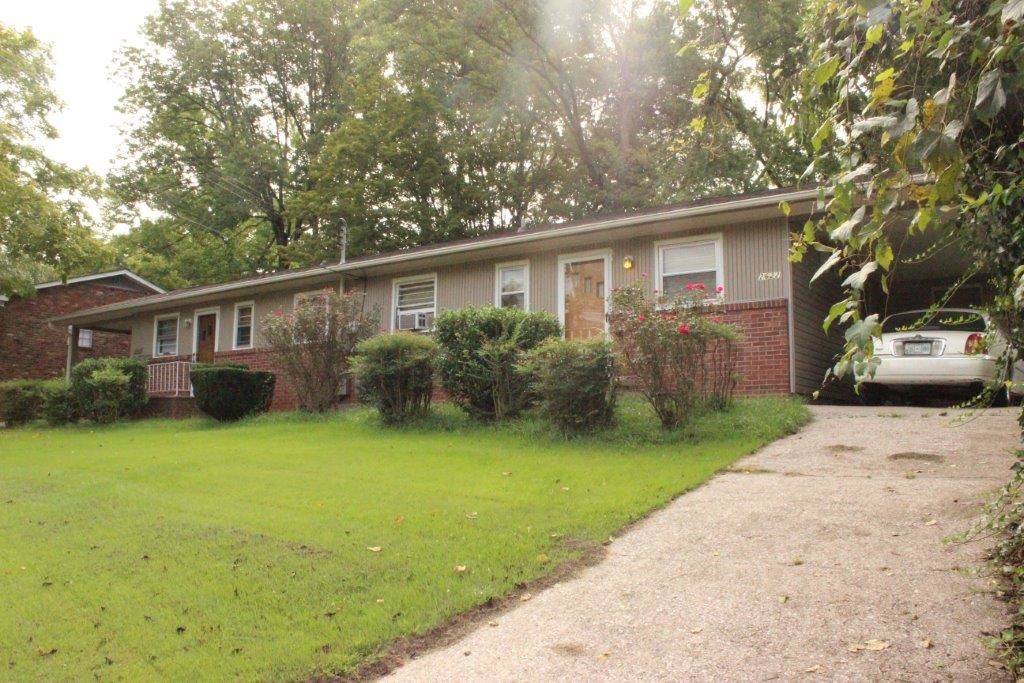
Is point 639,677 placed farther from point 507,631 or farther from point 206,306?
point 206,306

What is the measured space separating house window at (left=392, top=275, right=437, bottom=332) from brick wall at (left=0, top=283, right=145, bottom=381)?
15.3 m

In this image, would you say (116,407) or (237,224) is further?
(237,224)

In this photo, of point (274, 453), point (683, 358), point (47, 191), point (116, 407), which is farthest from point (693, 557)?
point (47, 191)

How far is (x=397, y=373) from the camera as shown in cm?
1130

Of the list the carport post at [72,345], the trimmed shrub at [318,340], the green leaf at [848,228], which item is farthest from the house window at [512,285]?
the carport post at [72,345]

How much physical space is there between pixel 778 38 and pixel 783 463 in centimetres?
1745

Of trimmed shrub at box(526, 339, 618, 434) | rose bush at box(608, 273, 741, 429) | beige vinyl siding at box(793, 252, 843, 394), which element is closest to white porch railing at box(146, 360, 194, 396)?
trimmed shrub at box(526, 339, 618, 434)

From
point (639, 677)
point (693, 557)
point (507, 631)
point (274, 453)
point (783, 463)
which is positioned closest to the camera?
point (639, 677)

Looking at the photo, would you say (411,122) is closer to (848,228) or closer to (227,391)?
(227,391)

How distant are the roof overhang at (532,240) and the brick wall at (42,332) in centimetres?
643

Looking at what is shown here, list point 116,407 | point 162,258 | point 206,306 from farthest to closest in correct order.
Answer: point 162,258 < point 206,306 < point 116,407

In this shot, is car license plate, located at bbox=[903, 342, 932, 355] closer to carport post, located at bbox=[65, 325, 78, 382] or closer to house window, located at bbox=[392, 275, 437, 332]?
house window, located at bbox=[392, 275, 437, 332]

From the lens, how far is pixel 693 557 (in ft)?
15.3

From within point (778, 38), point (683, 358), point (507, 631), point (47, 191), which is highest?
point (778, 38)
